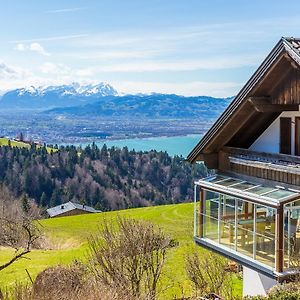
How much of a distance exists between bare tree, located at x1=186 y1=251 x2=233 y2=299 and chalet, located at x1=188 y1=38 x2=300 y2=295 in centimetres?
336

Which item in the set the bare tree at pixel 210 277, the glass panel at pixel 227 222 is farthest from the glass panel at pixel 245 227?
the bare tree at pixel 210 277

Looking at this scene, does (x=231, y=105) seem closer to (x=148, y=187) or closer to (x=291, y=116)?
(x=291, y=116)

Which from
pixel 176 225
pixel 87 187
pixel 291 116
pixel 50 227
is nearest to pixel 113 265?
pixel 291 116

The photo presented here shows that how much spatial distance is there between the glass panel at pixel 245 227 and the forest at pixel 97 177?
90.9m

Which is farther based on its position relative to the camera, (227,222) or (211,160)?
(211,160)

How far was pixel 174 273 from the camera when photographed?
2623cm

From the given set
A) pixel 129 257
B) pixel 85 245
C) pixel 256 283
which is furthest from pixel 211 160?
pixel 85 245

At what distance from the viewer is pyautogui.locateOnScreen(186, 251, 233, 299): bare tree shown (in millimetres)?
19047

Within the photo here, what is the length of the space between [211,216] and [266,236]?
2.68 metres

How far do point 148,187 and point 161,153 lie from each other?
51.8 ft

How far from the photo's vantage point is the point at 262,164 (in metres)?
13.9

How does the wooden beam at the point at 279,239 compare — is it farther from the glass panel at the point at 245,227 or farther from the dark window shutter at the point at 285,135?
the dark window shutter at the point at 285,135

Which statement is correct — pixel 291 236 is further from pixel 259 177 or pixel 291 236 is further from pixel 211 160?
pixel 211 160

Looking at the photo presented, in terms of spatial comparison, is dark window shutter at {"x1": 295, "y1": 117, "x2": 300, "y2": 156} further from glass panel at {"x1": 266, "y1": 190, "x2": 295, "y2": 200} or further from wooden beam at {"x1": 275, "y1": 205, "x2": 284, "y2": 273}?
wooden beam at {"x1": 275, "y1": 205, "x2": 284, "y2": 273}
